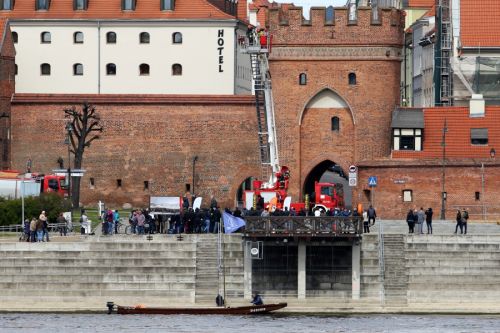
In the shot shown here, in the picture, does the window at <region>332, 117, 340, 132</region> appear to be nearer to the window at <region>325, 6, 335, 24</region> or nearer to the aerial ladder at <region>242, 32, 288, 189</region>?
the aerial ladder at <region>242, 32, 288, 189</region>

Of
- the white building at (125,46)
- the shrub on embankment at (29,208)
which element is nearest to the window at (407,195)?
the shrub on embankment at (29,208)

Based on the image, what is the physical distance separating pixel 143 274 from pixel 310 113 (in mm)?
28331

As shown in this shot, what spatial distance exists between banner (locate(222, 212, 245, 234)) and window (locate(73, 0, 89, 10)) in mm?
54461

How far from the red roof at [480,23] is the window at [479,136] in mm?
13756

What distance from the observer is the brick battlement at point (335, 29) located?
119 metres

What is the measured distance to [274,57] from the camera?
119 meters

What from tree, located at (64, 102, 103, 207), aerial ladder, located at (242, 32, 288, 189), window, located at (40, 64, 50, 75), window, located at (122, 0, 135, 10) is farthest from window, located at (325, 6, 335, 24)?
window, located at (40, 64, 50, 75)

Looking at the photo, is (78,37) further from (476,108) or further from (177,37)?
(476,108)

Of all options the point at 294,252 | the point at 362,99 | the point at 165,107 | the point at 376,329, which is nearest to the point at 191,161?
the point at 165,107

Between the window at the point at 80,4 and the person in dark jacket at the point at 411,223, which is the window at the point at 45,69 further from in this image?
the person in dark jacket at the point at 411,223

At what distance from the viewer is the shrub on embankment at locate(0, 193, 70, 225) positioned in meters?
105

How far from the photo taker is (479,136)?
11925 centimetres

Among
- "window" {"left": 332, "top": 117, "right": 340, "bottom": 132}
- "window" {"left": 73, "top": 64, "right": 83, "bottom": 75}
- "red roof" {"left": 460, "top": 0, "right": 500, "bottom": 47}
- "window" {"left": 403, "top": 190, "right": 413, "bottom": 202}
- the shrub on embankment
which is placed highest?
"red roof" {"left": 460, "top": 0, "right": 500, "bottom": 47}

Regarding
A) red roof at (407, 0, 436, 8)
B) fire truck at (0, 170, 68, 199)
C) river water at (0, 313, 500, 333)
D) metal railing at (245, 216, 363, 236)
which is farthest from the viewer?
red roof at (407, 0, 436, 8)
